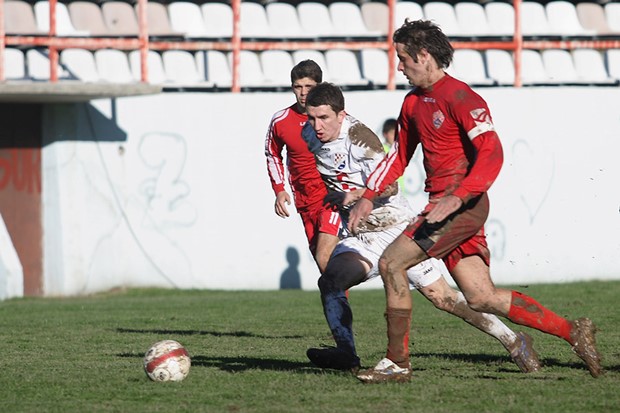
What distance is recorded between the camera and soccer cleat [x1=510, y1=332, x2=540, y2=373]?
25.8ft

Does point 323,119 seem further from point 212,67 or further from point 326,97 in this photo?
point 212,67

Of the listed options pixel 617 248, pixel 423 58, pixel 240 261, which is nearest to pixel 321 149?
pixel 423 58

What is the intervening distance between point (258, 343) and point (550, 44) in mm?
11379

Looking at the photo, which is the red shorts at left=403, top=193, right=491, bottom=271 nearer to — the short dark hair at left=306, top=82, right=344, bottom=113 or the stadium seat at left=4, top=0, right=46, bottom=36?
the short dark hair at left=306, top=82, right=344, bottom=113

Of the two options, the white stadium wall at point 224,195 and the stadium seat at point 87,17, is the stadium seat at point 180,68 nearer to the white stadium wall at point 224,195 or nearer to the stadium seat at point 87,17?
the stadium seat at point 87,17

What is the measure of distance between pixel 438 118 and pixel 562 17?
15144 mm

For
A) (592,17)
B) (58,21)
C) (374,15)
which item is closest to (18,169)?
(58,21)

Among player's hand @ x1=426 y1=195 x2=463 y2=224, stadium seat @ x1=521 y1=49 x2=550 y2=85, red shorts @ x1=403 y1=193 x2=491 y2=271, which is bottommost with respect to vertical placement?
red shorts @ x1=403 y1=193 x2=491 y2=271

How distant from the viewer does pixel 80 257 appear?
18.0 m

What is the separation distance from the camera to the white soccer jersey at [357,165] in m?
8.43

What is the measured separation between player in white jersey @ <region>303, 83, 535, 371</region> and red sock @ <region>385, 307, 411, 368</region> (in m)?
0.65

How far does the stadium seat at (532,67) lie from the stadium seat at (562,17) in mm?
796

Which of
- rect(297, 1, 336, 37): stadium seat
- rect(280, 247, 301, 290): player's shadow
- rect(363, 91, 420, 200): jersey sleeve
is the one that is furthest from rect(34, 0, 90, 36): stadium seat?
rect(363, 91, 420, 200): jersey sleeve

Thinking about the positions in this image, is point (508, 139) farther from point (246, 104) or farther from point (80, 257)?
point (80, 257)
